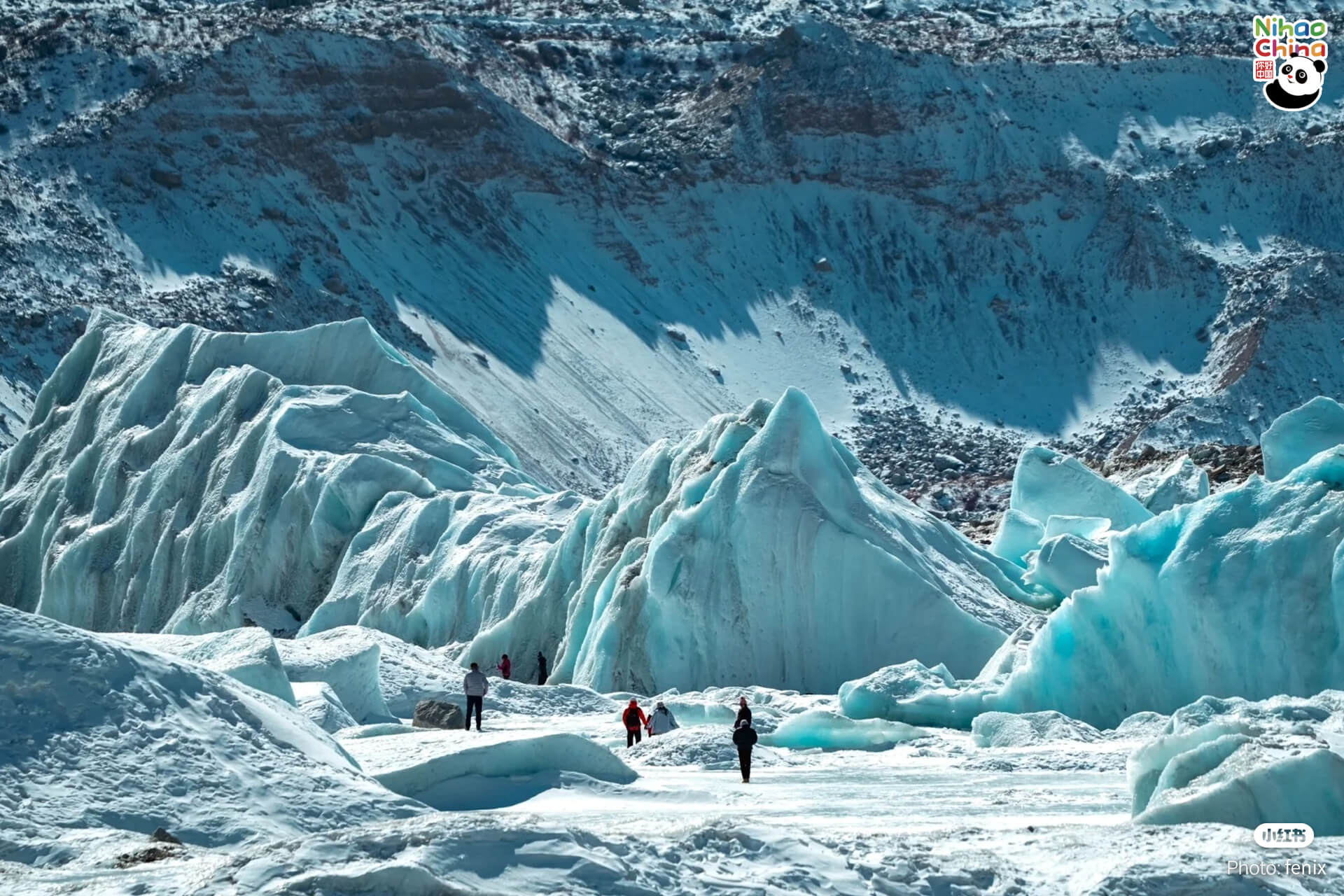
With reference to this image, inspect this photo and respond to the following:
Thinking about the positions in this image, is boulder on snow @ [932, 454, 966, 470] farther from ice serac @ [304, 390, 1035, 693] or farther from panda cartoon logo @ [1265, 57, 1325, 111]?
ice serac @ [304, 390, 1035, 693]

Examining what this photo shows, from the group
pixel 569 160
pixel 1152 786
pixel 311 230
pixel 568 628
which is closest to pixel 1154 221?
pixel 569 160

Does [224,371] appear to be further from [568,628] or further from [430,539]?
[568,628]

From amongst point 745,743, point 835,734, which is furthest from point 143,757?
point 835,734

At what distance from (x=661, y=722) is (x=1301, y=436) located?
43.5 feet

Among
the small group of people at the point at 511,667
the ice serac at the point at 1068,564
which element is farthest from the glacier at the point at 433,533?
the ice serac at the point at 1068,564

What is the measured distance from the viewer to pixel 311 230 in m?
65.8

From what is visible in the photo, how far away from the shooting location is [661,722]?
20.2 metres

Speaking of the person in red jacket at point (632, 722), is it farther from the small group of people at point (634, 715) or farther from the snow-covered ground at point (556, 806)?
the snow-covered ground at point (556, 806)

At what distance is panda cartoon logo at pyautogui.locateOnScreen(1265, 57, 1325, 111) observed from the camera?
1222 inches

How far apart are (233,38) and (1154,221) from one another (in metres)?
31.4

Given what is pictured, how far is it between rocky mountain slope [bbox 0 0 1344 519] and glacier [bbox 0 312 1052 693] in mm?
20028

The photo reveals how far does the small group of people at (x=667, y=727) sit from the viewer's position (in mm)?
16609

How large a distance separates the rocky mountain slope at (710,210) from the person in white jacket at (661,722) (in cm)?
3851

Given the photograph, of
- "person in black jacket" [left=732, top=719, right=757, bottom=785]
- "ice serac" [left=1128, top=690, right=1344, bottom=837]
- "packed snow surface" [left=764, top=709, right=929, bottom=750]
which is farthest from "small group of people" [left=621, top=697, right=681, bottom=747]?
"ice serac" [left=1128, top=690, right=1344, bottom=837]
